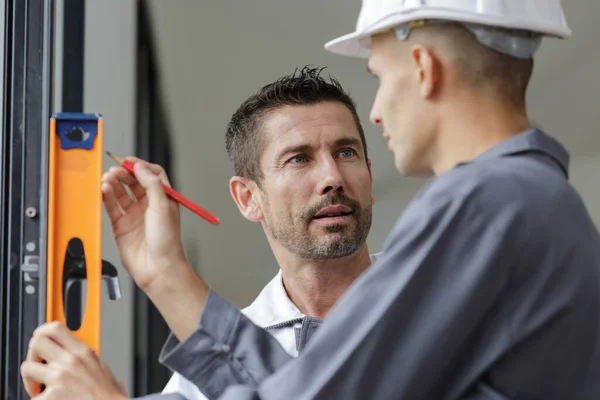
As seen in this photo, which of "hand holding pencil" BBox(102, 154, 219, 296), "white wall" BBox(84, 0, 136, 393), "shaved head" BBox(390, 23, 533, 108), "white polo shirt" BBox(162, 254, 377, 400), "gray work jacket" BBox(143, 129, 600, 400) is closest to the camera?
"gray work jacket" BBox(143, 129, 600, 400)

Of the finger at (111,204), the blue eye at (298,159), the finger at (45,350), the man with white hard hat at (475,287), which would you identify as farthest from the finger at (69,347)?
the blue eye at (298,159)

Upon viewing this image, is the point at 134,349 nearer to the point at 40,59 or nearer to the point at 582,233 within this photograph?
the point at 40,59

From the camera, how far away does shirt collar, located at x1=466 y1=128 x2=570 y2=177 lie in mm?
835

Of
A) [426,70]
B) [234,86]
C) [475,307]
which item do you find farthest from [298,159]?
[234,86]

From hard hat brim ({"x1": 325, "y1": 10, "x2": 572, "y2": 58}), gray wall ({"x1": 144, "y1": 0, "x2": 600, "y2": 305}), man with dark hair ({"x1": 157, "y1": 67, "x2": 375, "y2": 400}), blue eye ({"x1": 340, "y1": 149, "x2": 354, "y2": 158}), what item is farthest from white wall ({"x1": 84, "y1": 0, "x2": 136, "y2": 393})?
hard hat brim ({"x1": 325, "y1": 10, "x2": 572, "y2": 58})

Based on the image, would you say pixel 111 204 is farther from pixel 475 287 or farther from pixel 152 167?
pixel 475 287

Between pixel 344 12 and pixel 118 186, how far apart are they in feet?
5.57

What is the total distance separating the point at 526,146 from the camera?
0.84 metres

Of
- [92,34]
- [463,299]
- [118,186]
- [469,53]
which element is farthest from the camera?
[92,34]

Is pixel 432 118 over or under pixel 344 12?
under

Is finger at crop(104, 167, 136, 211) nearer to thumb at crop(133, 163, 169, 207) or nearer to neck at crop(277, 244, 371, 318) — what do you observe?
thumb at crop(133, 163, 169, 207)

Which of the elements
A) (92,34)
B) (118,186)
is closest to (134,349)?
(92,34)

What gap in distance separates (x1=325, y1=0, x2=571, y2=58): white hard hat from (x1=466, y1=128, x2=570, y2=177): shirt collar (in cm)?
8

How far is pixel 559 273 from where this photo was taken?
76 centimetres
